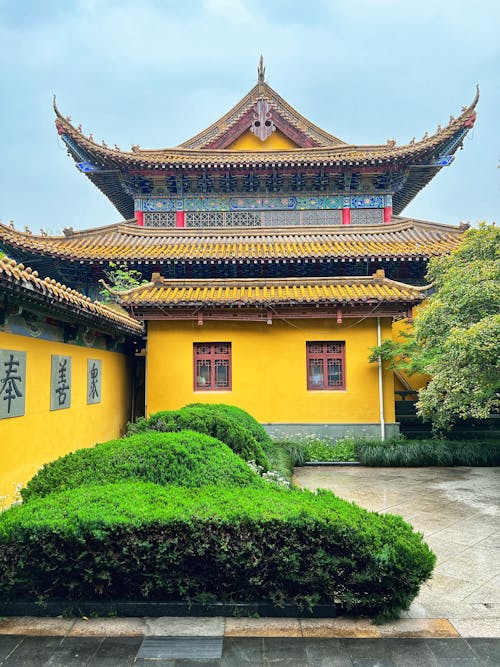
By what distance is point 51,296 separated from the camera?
5.94 m

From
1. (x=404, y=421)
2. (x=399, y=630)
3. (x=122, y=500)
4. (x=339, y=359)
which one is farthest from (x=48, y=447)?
(x=404, y=421)

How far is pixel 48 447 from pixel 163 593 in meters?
4.34

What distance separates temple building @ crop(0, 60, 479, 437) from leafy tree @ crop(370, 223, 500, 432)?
2.65 metres

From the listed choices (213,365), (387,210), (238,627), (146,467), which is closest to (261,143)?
(387,210)

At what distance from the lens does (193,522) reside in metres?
3.37

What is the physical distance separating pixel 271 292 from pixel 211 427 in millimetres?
5673

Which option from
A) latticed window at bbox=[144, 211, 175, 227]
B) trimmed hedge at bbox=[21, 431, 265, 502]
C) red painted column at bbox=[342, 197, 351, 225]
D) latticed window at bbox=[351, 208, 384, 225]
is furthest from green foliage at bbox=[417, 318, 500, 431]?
latticed window at bbox=[144, 211, 175, 227]

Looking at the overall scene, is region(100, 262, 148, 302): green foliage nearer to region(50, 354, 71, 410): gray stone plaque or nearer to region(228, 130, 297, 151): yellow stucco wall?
region(50, 354, 71, 410): gray stone plaque

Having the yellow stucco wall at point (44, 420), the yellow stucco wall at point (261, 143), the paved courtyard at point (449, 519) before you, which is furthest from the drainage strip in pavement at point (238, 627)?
the yellow stucco wall at point (261, 143)

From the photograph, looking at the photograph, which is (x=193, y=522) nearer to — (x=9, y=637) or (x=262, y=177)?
(x=9, y=637)

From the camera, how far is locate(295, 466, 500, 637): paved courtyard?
3643mm

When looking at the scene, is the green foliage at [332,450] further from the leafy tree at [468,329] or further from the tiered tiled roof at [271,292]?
the tiered tiled roof at [271,292]

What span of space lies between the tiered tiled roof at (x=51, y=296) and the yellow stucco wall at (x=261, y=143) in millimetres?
9764

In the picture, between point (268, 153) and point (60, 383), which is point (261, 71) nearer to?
point (268, 153)
